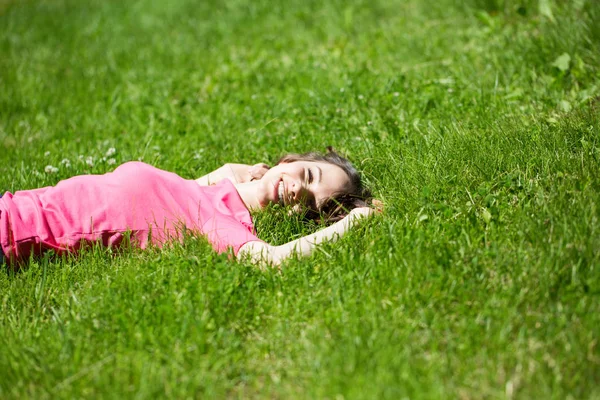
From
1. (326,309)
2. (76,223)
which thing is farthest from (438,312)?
(76,223)

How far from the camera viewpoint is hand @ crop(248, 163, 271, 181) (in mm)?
4301

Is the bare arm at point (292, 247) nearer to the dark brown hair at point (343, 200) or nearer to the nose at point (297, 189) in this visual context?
the dark brown hair at point (343, 200)

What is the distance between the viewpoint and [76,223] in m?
3.65

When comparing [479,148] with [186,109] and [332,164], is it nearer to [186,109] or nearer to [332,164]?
[332,164]

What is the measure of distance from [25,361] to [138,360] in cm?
48

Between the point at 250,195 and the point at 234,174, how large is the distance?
40cm

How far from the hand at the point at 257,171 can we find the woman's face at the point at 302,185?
33 cm

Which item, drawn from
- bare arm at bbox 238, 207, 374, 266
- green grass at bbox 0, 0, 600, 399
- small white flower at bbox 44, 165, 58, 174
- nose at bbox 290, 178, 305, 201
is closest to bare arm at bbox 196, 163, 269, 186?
green grass at bbox 0, 0, 600, 399

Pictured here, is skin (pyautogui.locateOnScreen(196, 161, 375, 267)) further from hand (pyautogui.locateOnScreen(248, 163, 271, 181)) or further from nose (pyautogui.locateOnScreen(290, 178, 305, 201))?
hand (pyautogui.locateOnScreen(248, 163, 271, 181))

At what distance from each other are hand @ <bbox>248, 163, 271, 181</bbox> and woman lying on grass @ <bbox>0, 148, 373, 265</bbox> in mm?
214

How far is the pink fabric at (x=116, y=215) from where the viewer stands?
11.8ft

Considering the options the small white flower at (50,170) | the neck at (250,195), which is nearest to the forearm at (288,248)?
the neck at (250,195)

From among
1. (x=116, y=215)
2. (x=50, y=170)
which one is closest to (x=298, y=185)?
(x=116, y=215)

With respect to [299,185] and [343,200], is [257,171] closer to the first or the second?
[299,185]
